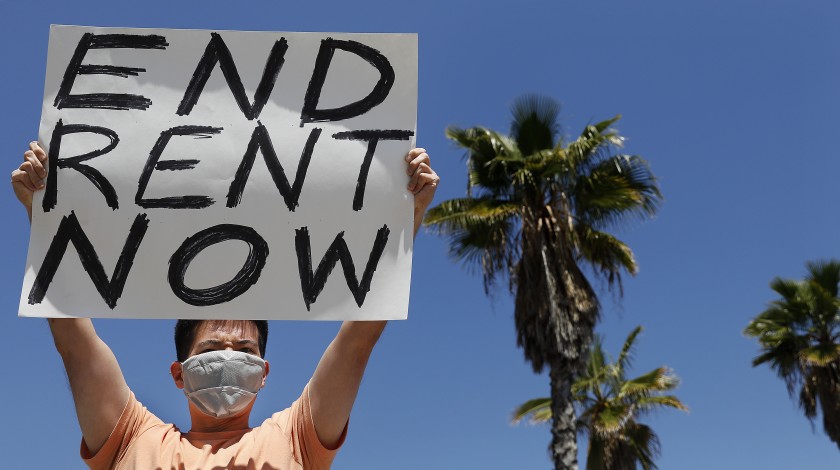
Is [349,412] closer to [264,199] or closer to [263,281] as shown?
[263,281]

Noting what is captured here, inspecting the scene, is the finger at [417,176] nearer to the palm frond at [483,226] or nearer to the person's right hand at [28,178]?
the person's right hand at [28,178]

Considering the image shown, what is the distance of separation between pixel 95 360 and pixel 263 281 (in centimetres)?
49

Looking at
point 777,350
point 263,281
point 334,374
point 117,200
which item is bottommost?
point 334,374

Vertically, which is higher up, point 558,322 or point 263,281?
point 558,322

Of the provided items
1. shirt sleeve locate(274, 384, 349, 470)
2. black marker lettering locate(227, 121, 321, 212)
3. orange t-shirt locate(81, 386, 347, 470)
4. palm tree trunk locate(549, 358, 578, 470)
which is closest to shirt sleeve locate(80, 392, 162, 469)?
orange t-shirt locate(81, 386, 347, 470)

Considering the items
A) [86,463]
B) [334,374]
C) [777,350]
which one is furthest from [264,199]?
[777,350]

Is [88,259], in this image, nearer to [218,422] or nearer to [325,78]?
[218,422]

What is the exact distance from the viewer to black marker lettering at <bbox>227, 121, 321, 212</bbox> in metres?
2.63

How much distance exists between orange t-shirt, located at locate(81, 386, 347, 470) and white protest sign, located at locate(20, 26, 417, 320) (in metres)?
0.30

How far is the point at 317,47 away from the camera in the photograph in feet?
9.16

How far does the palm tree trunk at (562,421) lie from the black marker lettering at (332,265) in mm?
10182

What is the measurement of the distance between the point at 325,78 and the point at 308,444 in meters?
1.09

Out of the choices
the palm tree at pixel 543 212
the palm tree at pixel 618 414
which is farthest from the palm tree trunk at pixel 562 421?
the palm tree at pixel 618 414

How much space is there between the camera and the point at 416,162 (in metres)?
A: 2.63
